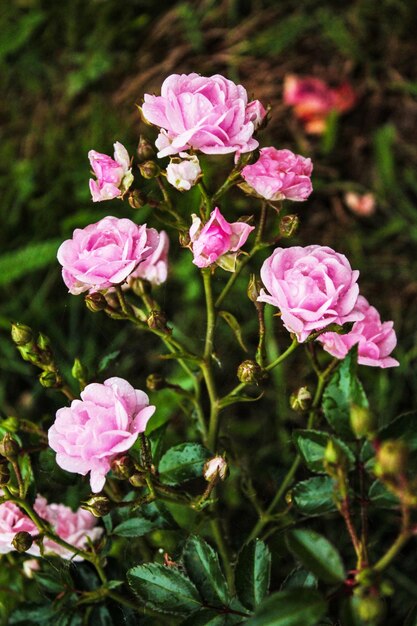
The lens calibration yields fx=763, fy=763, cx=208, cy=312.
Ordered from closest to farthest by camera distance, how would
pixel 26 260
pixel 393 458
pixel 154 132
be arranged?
pixel 393 458 → pixel 26 260 → pixel 154 132

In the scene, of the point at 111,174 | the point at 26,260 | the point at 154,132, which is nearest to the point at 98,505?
the point at 111,174

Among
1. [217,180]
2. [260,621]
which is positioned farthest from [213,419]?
[217,180]

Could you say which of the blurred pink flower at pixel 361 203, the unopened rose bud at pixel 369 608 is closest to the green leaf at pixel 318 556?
the unopened rose bud at pixel 369 608

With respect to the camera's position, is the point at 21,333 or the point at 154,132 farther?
the point at 154,132

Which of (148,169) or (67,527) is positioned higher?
(148,169)

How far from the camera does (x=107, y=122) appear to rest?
5.40ft

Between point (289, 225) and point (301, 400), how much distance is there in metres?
0.15

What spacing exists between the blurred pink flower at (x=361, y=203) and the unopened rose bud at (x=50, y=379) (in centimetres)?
108

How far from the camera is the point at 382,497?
0.61 m

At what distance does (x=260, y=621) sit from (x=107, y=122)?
1.37m

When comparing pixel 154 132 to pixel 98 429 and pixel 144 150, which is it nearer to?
pixel 144 150

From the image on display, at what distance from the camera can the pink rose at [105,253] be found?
0.60 m

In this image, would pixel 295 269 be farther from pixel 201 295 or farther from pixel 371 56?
pixel 371 56

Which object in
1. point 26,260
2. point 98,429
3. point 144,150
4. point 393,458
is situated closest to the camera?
point 393,458
